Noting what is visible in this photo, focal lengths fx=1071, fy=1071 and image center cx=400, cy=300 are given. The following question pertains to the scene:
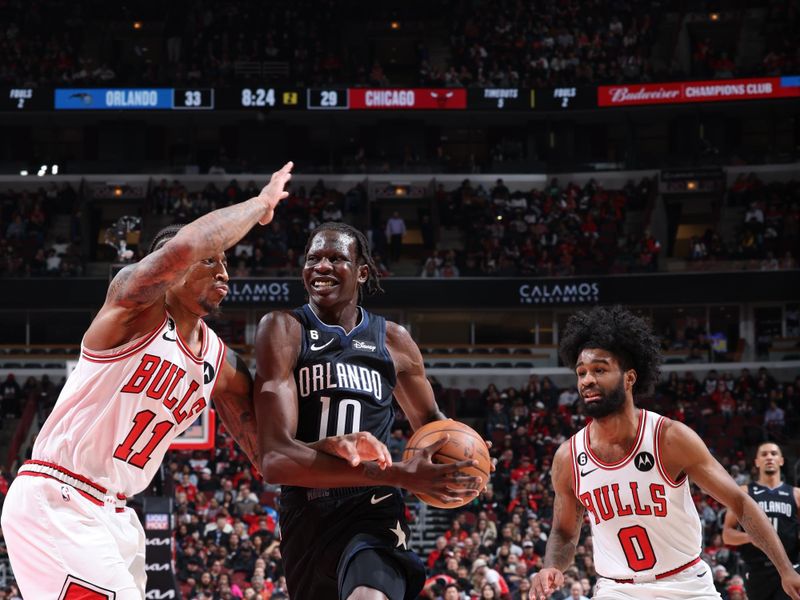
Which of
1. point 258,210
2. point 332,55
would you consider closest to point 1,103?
point 332,55

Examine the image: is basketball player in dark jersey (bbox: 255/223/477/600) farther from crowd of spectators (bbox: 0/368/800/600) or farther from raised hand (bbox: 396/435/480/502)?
crowd of spectators (bbox: 0/368/800/600)

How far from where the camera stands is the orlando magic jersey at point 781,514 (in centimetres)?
1005

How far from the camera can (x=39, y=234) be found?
30047 millimetres

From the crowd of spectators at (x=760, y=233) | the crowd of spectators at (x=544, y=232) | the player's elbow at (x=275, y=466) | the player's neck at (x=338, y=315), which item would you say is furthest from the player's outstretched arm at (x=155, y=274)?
the crowd of spectators at (x=760, y=233)

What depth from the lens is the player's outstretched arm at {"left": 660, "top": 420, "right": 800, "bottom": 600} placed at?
5.98 m

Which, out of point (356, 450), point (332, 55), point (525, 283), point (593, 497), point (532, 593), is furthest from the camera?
point (332, 55)

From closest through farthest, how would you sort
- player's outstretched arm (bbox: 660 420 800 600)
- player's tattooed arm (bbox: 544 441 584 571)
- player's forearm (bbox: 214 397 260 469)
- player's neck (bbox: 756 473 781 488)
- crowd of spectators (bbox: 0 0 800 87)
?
player's forearm (bbox: 214 397 260 469)
player's outstretched arm (bbox: 660 420 800 600)
player's tattooed arm (bbox: 544 441 584 571)
player's neck (bbox: 756 473 781 488)
crowd of spectators (bbox: 0 0 800 87)

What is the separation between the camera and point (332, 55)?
34.0m

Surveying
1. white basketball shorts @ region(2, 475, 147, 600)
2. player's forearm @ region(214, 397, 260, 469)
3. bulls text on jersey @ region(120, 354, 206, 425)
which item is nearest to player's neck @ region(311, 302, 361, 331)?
player's forearm @ region(214, 397, 260, 469)

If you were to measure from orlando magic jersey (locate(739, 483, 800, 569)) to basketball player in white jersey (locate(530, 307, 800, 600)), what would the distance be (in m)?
4.14

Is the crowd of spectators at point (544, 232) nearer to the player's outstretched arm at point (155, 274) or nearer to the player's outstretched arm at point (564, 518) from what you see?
the player's outstretched arm at point (564, 518)

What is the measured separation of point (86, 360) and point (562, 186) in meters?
28.2

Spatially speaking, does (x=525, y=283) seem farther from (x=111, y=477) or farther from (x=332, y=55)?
(x=111, y=477)

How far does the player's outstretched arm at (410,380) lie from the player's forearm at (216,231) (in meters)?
1.02
